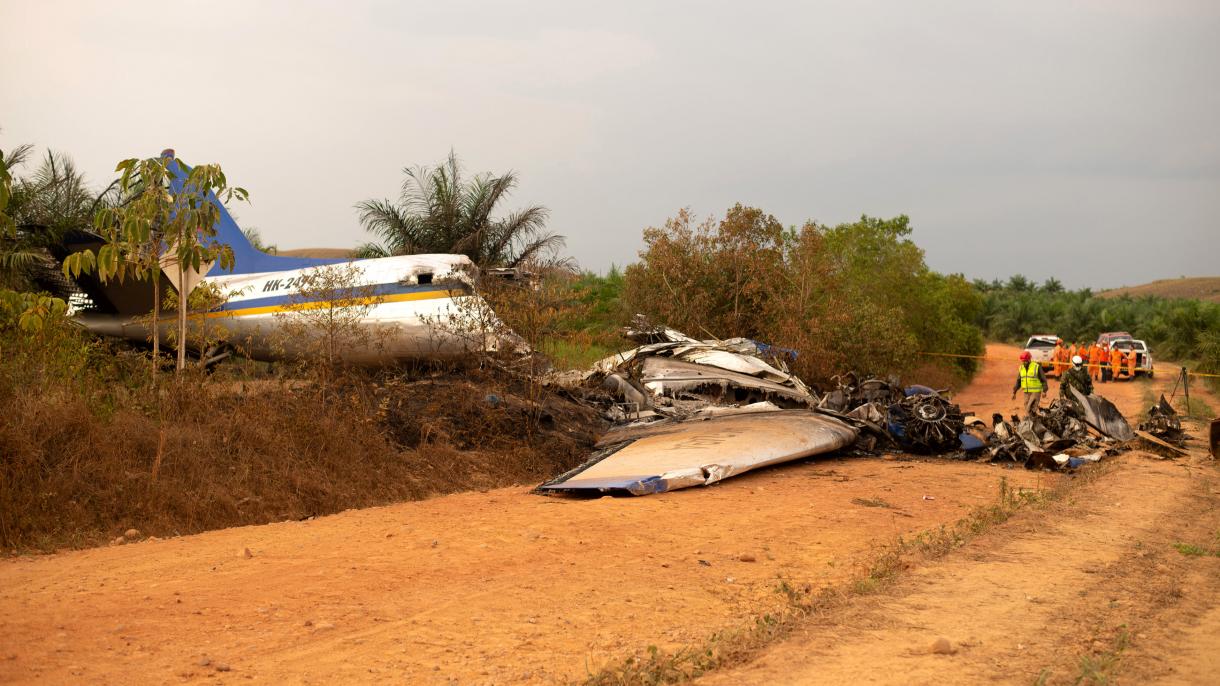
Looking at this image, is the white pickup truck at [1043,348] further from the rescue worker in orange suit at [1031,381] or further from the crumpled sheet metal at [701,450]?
the crumpled sheet metal at [701,450]

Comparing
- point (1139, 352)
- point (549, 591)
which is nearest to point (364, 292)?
point (549, 591)

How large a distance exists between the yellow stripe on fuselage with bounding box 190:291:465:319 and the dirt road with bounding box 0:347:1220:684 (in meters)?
4.72

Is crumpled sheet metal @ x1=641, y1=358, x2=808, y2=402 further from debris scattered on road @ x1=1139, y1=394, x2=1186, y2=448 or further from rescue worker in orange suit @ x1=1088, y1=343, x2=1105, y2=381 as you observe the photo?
rescue worker in orange suit @ x1=1088, y1=343, x2=1105, y2=381

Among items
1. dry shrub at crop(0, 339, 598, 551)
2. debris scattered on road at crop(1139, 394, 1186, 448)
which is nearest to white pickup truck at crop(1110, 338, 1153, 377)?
debris scattered on road at crop(1139, 394, 1186, 448)

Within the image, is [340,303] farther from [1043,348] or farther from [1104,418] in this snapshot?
[1043,348]

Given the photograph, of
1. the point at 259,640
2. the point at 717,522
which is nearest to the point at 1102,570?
the point at 717,522

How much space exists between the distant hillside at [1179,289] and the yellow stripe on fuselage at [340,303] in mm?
103505

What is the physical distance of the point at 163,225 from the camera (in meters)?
11.0

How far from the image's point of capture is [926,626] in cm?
662

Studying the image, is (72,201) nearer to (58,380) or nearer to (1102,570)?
(58,380)

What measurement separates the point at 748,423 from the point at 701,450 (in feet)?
6.58

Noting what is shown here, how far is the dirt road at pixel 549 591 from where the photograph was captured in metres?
5.91

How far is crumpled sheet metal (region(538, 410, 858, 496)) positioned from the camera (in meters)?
12.2

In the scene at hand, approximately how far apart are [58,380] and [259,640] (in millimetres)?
6792
